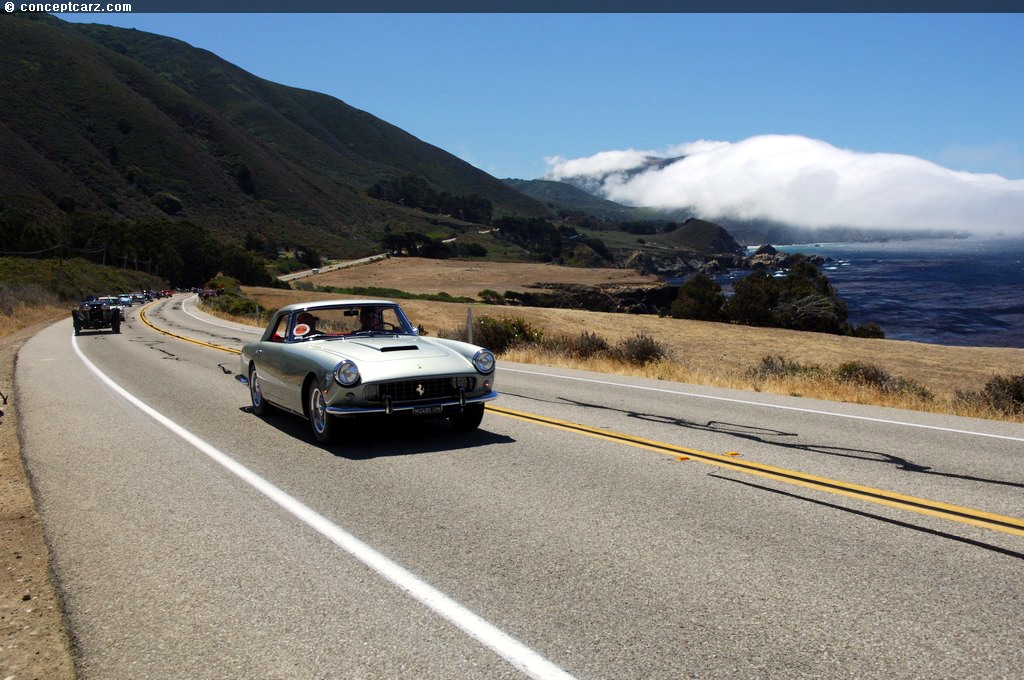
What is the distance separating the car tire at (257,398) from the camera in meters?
10.6

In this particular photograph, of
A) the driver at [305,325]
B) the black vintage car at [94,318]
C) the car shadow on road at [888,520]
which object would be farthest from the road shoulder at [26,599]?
the black vintage car at [94,318]

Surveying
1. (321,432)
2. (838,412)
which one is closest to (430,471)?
(321,432)

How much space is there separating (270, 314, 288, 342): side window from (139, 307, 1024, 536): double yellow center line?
11.0 ft

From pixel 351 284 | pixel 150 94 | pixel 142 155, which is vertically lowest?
pixel 351 284

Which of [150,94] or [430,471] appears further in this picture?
[150,94]

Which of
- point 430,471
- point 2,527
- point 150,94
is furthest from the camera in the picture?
point 150,94

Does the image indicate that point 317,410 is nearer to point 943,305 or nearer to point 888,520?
point 888,520

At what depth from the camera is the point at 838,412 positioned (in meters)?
10.9

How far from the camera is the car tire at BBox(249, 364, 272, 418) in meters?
10.6

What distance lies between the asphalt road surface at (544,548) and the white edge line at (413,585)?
2 cm

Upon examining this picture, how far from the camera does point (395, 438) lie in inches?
351

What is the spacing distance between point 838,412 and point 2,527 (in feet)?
31.8

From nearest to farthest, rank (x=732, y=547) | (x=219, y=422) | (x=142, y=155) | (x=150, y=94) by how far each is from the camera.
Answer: (x=732, y=547)
(x=219, y=422)
(x=142, y=155)
(x=150, y=94)

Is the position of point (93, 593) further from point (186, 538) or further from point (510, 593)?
point (510, 593)
